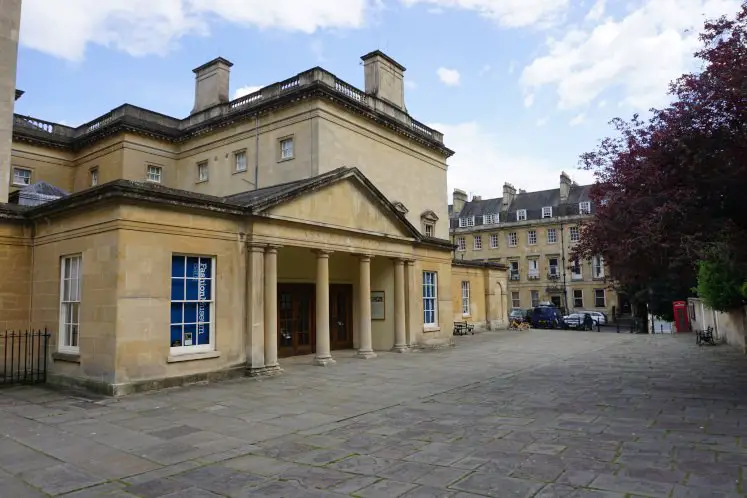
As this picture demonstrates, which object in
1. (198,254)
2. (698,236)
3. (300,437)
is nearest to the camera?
(300,437)

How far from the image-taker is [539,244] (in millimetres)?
56688

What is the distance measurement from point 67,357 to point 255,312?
13.2ft

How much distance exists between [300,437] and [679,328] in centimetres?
3226

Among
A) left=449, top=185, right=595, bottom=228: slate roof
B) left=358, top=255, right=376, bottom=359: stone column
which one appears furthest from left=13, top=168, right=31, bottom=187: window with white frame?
left=449, top=185, right=595, bottom=228: slate roof

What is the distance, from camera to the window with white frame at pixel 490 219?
199 ft

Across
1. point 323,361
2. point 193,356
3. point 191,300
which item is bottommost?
point 323,361

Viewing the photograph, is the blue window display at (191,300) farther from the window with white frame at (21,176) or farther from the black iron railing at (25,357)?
the window with white frame at (21,176)

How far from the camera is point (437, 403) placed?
913 cm

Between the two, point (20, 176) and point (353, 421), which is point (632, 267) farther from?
point (20, 176)

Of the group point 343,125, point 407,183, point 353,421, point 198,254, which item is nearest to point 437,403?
point 353,421

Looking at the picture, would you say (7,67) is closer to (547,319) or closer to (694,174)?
(694,174)

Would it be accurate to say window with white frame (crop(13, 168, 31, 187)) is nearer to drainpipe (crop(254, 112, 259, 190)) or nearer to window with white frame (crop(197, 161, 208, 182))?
window with white frame (crop(197, 161, 208, 182))

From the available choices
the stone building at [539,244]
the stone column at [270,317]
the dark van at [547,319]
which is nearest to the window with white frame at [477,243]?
the stone building at [539,244]

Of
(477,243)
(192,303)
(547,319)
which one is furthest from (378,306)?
(477,243)
